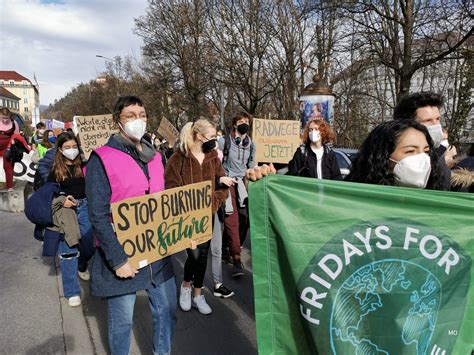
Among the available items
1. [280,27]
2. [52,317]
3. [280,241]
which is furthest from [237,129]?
[280,27]

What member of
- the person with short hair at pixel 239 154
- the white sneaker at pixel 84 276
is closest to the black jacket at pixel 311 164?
the person with short hair at pixel 239 154

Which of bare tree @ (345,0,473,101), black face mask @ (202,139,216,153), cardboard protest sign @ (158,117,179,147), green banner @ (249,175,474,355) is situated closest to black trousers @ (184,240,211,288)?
black face mask @ (202,139,216,153)

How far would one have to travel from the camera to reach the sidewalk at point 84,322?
9.87ft

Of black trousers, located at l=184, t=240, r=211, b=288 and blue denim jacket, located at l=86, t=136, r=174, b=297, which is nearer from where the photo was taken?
blue denim jacket, located at l=86, t=136, r=174, b=297

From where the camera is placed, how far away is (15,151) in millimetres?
7211

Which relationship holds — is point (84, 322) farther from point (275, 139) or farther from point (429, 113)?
point (275, 139)

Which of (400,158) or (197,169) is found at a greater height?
(400,158)

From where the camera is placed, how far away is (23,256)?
512cm

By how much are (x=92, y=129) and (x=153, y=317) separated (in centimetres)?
426

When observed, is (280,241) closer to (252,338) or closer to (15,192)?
(252,338)

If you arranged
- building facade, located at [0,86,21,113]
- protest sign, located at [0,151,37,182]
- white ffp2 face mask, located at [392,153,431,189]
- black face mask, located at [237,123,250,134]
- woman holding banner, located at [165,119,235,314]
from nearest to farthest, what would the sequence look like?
white ffp2 face mask, located at [392,153,431,189], woman holding banner, located at [165,119,235,314], black face mask, located at [237,123,250,134], protest sign, located at [0,151,37,182], building facade, located at [0,86,21,113]

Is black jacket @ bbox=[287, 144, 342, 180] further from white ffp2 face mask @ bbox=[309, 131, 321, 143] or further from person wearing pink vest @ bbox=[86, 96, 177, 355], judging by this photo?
person wearing pink vest @ bbox=[86, 96, 177, 355]

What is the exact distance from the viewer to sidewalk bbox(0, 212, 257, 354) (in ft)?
9.87

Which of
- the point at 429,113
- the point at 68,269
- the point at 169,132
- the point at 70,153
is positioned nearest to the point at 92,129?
the point at 169,132
